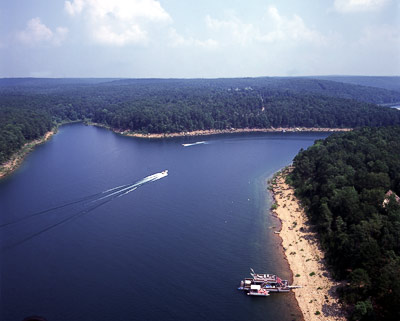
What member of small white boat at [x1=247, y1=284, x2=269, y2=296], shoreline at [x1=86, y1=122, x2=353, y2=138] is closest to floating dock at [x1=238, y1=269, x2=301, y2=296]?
small white boat at [x1=247, y1=284, x2=269, y2=296]

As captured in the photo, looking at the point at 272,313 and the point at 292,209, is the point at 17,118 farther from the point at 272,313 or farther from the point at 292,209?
the point at 272,313

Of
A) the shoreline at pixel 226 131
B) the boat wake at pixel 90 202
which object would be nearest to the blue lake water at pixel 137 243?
the boat wake at pixel 90 202

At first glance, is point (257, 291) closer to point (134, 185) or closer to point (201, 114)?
point (134, 185)

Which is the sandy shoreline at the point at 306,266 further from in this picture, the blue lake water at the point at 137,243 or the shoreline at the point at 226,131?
the shoreline at the point at 226,131

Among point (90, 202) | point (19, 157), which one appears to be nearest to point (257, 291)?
point (90, 202)

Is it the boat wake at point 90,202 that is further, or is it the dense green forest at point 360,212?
the boat wake at point 90,202

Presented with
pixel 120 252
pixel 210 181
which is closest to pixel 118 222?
pixel 120 252
